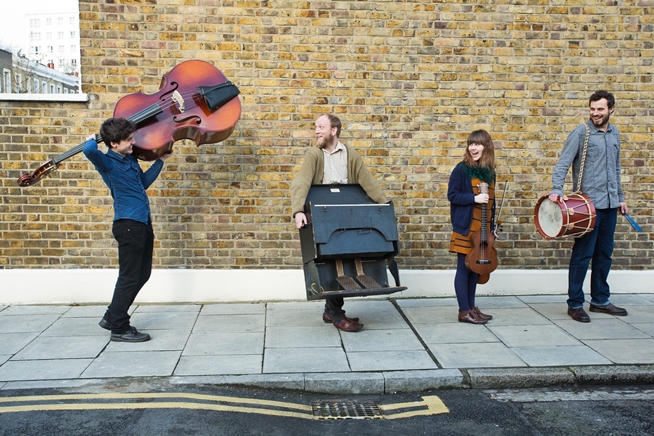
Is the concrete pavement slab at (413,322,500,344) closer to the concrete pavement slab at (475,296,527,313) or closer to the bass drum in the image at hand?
the concrete pavement slab at (475,296,527,313)

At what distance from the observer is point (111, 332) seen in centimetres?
536

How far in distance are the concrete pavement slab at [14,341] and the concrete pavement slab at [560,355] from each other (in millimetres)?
4085

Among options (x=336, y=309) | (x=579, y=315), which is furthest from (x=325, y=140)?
(x=579, y=315)

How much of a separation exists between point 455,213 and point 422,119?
4.71ft

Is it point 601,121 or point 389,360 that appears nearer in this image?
point 389,360

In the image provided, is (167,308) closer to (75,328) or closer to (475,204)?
(75,328)

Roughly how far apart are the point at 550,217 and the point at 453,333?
1.40 metres

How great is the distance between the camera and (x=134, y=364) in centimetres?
471

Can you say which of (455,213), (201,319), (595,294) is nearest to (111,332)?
(201,319)

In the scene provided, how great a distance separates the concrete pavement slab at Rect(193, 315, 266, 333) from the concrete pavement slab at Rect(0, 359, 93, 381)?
114cm

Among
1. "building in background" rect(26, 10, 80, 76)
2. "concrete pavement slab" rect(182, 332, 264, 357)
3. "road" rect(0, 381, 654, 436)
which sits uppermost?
"building in background" rect(26, 10, 80, 76)

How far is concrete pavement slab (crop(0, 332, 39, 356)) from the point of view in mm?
5020

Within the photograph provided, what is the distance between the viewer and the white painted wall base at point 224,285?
641cm

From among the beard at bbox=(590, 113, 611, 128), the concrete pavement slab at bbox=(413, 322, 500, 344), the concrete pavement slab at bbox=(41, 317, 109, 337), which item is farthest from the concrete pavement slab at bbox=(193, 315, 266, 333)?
the beard at bbox=(590, 113, 611, 128)
